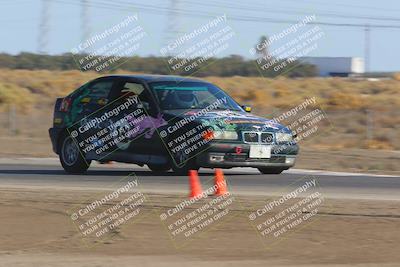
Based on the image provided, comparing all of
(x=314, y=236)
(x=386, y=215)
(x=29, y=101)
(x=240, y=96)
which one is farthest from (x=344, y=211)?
(x=240, y=96)

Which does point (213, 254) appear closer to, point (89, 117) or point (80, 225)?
point (80, 225)

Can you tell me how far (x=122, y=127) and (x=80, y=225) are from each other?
5.54 metres

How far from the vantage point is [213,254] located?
28.8ft

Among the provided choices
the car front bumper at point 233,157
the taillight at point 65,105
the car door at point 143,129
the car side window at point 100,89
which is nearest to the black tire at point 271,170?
the car front bumper at point 233,157

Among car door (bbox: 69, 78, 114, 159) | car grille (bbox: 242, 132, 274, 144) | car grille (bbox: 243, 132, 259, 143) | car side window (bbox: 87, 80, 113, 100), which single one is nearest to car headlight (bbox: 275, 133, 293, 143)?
car grille (bbox: 242, 132, 274, 144)

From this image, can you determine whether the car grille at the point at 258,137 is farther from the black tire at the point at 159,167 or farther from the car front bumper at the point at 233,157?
the black tire at the point at 159,167

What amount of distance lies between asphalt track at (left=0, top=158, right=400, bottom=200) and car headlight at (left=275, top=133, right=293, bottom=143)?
0.63 metres

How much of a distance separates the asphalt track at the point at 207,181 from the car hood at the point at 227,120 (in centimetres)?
84

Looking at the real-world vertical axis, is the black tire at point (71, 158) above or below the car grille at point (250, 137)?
below

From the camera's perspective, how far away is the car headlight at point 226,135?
49.5 ft

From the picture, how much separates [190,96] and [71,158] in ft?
7.54

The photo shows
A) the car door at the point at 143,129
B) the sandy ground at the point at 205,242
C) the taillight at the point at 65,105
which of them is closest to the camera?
the sandy ground at the point at 205,242

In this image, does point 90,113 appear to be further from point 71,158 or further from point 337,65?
point 337,65

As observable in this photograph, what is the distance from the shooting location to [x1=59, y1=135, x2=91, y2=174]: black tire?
643 inches
